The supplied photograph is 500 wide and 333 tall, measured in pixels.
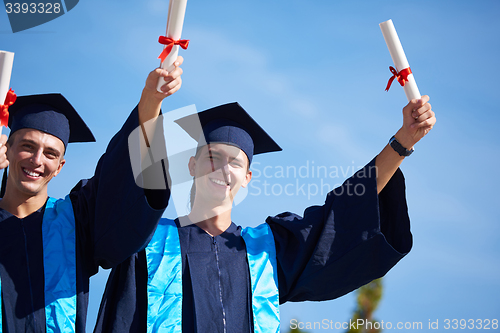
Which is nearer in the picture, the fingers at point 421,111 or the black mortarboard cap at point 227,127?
the fingers at point 421,111

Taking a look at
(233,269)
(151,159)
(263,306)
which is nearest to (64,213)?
(151,159)

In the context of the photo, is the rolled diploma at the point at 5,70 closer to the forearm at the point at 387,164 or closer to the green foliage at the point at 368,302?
the forearm at the point at 387,164

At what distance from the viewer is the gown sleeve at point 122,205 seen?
3.07 m

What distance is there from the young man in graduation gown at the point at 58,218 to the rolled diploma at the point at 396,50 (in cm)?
133

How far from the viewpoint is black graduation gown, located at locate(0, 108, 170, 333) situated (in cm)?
309

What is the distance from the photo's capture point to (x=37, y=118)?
3.45m

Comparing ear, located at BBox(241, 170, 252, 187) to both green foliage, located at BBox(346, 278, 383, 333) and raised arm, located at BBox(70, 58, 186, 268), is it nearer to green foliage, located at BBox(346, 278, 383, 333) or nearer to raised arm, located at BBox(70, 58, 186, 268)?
raised arm, located at BBox(70, 58, 186, 268)

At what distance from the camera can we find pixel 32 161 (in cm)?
329

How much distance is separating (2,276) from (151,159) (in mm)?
1105

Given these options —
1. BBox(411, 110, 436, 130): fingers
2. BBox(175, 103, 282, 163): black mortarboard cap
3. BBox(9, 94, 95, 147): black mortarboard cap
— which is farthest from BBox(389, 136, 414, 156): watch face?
BBox(9, 94, 95, 147): black mortarboard cap

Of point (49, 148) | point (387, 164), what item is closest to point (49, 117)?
point (49, 148)

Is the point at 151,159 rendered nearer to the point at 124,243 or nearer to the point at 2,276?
the point at 124,243

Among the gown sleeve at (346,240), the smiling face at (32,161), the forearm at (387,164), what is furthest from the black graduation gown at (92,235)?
the forearm at (387,164)

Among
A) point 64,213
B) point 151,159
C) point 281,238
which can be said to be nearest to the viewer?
point 151,159
